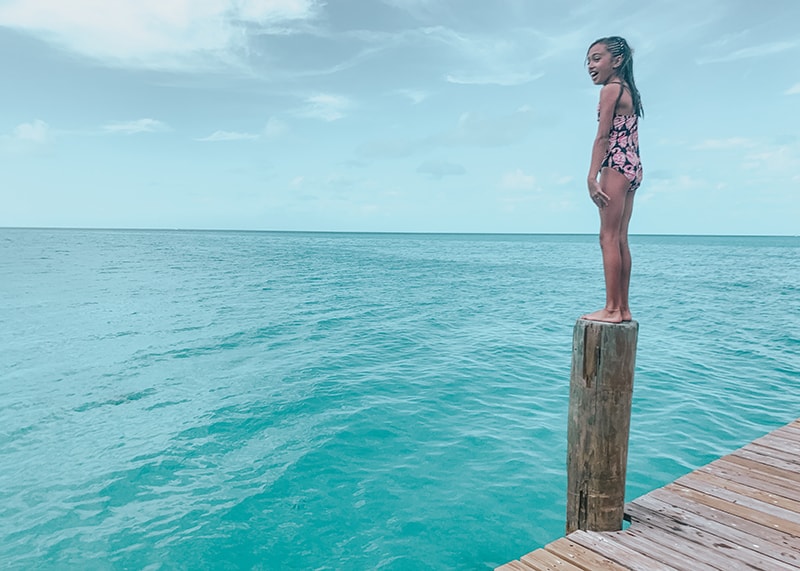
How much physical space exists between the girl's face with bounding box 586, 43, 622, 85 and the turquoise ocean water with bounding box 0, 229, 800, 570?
608 centimetres

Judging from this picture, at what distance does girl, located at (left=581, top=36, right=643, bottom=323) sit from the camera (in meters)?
4.24

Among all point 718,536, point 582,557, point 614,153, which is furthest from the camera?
point 614,153

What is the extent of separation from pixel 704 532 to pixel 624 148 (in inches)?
131

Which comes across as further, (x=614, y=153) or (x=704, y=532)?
(x=614, y=153)

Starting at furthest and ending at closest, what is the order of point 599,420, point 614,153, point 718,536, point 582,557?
point 614,153
point 599,420
point 718,536
point 582,557

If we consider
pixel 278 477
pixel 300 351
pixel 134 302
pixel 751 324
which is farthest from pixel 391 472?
pixel 134 302

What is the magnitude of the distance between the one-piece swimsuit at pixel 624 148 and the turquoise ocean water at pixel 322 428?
537cm

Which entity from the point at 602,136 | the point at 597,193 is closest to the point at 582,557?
the point at 597,193

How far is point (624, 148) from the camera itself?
426 cm

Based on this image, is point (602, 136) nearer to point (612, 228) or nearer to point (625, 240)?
point (612, 228)

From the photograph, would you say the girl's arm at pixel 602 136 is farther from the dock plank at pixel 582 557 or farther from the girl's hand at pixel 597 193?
the dock plank at pixel 582 557

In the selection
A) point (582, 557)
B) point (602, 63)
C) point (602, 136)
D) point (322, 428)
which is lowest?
point (322, 428)

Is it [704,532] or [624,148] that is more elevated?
[624,148]

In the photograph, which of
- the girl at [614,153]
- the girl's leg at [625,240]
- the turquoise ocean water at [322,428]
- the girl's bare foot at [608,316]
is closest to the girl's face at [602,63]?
the girl at [614,153]
